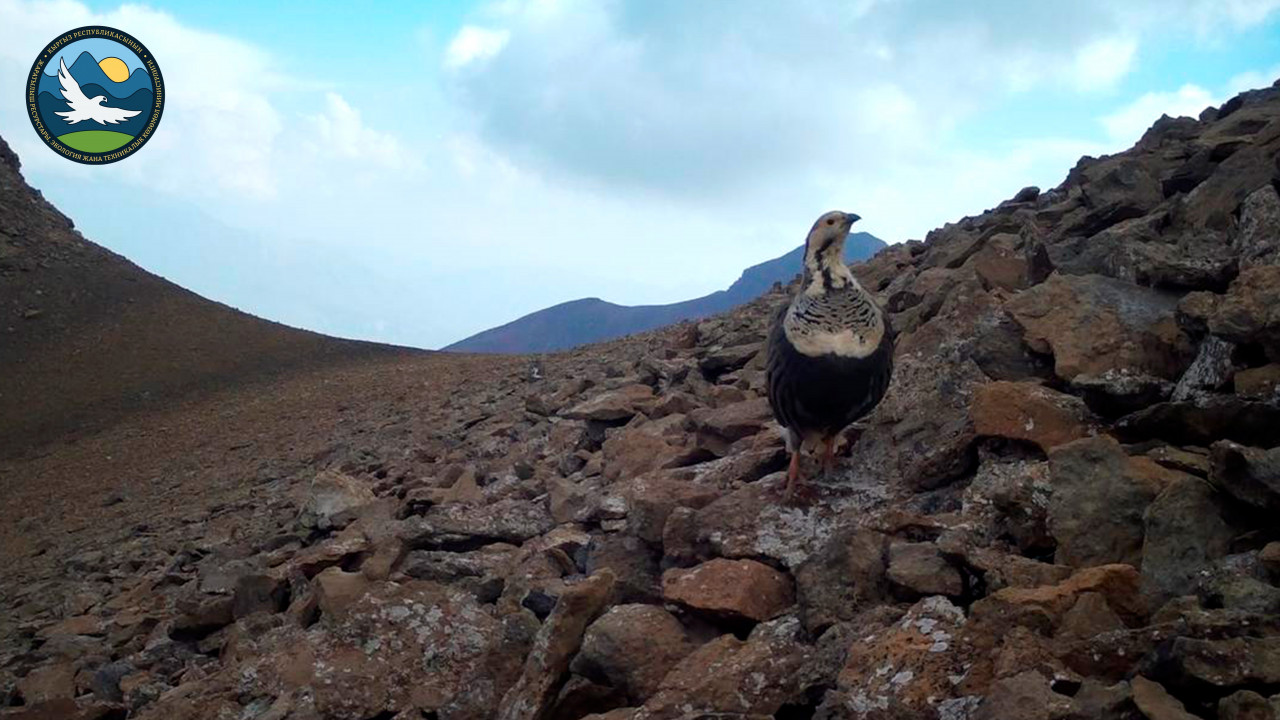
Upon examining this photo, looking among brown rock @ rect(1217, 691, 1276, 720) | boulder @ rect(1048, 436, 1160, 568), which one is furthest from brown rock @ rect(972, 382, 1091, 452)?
brown rock @ rect(1217, 691, 1276, 720)

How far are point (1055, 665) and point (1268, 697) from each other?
1.86ft

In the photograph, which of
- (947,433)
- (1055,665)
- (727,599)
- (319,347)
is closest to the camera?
(1055,665)

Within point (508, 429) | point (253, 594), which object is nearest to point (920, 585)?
point (253, 594)

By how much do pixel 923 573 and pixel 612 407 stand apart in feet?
16.1

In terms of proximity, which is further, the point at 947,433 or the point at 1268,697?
the point at 947,433

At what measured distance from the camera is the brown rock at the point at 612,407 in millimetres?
8648

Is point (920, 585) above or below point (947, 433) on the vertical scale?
below

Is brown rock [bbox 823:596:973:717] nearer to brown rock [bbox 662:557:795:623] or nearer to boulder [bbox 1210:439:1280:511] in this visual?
brown rock [bbox 662:557:795:623]

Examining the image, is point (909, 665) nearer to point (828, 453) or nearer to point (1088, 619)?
point (1088, 619)

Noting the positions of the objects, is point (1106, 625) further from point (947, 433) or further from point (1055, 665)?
point (947, 433)

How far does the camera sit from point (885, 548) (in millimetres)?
4219

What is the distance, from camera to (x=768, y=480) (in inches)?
217

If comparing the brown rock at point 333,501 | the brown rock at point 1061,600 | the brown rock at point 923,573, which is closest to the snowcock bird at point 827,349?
the brown rock at point 923,573

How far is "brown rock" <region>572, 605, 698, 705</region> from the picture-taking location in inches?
163
